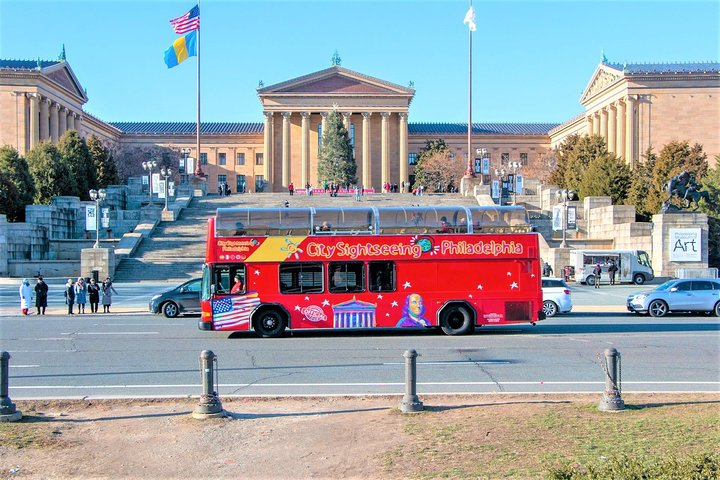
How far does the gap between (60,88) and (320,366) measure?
86294mm

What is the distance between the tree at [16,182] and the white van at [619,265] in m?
40.2

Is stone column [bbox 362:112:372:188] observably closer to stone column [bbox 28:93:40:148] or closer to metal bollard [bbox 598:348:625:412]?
stone column [bbox 28:93:40:148]

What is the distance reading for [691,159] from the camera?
224ft

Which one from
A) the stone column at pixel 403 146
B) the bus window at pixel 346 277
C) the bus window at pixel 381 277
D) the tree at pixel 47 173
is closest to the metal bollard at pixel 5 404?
the bus window at pixel 346 277

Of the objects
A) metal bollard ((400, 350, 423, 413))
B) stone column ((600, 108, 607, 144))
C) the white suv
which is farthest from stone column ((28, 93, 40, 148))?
metal bollard ((400, 350, 423, 413))

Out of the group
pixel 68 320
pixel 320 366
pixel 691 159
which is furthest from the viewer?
pixel 691 159

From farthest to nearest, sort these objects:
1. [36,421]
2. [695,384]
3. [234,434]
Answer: [695,384], [36,421], [234,434]

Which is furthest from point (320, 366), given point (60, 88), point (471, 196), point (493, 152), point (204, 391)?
point (493, 152)

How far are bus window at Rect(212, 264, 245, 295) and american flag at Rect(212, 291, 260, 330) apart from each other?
222 millimetres

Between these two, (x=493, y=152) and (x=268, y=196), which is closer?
(x=268, y=196)

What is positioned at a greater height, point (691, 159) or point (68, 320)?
point (691, 159)

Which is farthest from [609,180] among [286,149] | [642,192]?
[286,149]

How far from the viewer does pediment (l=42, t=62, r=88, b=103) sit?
9012cm

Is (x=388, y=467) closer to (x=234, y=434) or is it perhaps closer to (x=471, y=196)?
(x=234, y=434)
